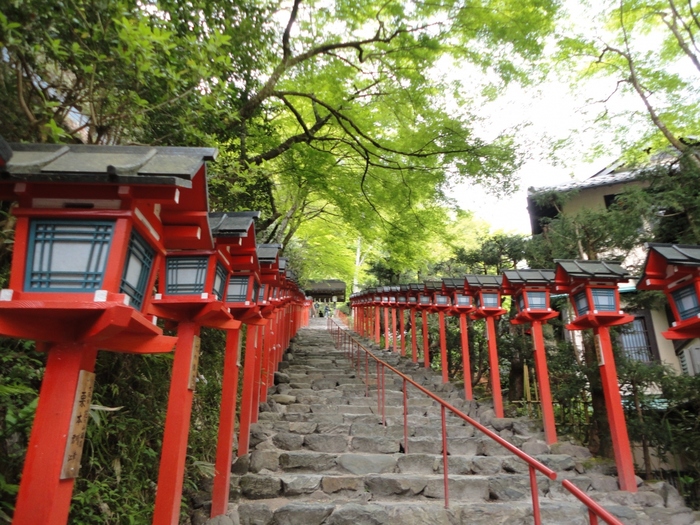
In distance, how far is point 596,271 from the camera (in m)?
6.45

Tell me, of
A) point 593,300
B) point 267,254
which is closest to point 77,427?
point 267,254

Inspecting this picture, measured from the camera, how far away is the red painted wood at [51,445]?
2.08m

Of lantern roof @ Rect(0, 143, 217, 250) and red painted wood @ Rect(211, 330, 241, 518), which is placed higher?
lantern roof @ Rect(0, 143, 217, 250)

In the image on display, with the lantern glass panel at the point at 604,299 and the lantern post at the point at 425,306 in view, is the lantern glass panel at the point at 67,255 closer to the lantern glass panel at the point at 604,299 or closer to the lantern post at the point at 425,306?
the lantern glass panel at the point at 604,299

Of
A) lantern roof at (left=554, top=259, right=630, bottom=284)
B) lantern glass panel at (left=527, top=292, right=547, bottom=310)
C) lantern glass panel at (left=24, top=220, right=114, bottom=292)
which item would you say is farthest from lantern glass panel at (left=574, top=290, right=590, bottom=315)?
lantern glass panel at (left=24, top=220, right=114, bottom=292)

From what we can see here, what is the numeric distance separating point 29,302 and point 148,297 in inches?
31.6

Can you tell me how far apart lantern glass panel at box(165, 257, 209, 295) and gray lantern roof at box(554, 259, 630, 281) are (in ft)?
18.5

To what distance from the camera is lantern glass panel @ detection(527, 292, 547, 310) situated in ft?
25.5

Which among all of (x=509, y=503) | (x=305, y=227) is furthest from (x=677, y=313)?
(x=305, y=227)

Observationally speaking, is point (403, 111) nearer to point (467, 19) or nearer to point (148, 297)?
point (467, 19)

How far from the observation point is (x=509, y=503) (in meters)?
5.30

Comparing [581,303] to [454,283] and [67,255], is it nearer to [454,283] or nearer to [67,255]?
[454,283]

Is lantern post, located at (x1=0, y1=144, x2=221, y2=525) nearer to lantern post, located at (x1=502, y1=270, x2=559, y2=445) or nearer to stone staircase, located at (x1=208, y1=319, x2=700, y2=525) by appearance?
stone staircase, located at (x1=208, y1=319, x2=700, y2=525)

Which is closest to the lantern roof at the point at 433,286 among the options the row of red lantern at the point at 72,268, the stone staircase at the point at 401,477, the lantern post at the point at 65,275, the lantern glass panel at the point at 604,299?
the stone staircase at the point at 401,477
